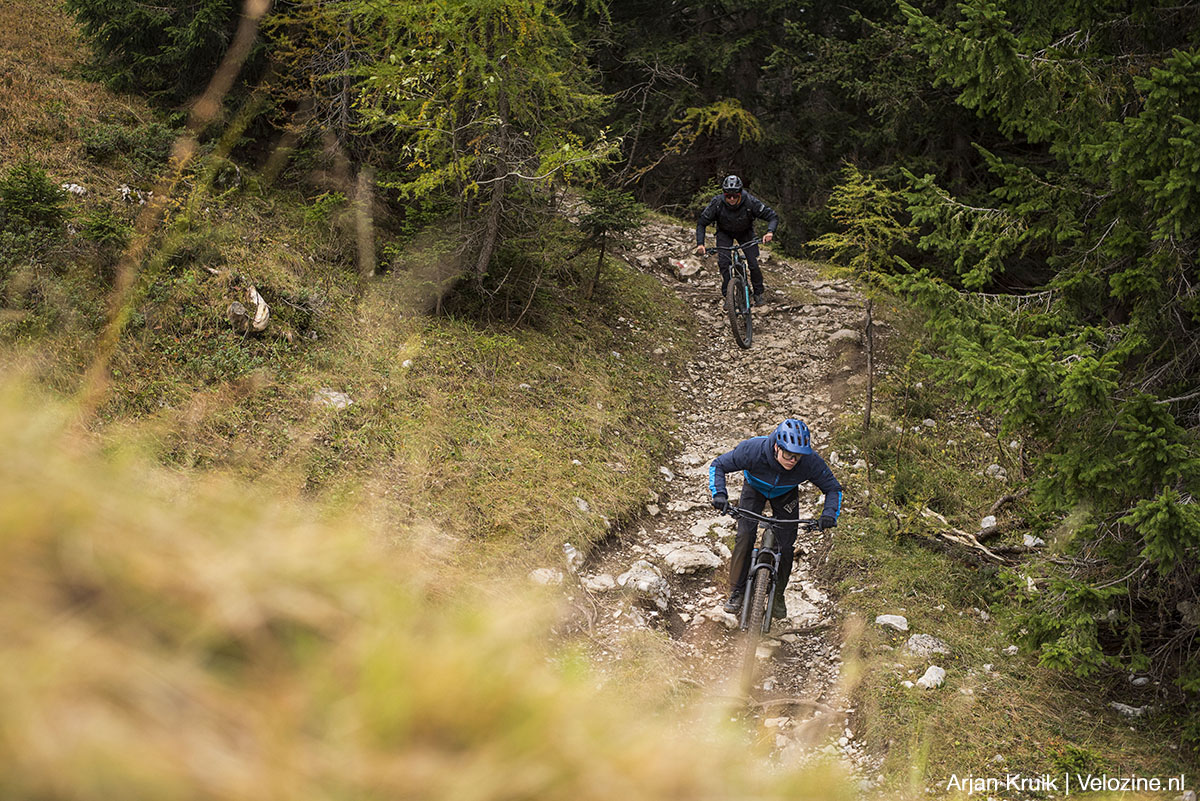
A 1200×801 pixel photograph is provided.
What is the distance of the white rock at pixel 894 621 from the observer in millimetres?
6863

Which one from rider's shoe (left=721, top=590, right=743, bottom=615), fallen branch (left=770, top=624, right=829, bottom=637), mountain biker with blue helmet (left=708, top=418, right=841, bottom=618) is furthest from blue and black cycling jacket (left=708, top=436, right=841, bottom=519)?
fallen branch (left=770, top=624, right=829, bottom=637)

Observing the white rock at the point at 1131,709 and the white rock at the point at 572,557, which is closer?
the white rock at the point at 1131,709

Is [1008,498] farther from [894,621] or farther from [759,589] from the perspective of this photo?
[759,589]

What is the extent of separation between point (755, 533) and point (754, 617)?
2.38ft

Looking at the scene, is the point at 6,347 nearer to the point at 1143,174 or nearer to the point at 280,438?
the point at 280,438

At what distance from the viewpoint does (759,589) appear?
638 cm

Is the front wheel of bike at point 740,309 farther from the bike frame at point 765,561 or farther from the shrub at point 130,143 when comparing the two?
the shrub at point 130,143

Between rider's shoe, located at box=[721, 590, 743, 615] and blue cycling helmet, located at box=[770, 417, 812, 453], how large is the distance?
152 centimetres

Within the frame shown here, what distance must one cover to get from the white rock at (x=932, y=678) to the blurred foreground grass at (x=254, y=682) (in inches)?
184

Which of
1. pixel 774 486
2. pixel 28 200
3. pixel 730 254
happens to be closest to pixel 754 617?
pixel 774 486

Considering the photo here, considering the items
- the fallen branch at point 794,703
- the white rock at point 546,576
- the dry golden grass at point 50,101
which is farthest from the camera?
the dry golden grass at point 50,101

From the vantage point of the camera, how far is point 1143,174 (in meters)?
5.76

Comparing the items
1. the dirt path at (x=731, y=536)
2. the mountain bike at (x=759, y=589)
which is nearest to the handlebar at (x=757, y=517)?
the mountain bike at (x=759, y=589)

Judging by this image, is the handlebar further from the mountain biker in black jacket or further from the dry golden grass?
the dry golden grass
